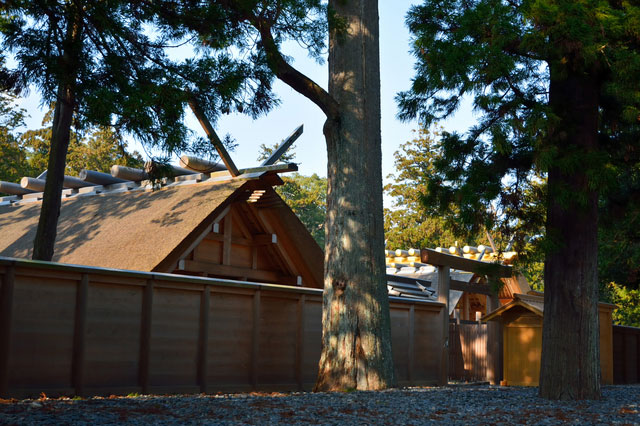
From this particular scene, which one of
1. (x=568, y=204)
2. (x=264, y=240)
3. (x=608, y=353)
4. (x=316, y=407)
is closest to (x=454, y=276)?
(x=608, y=353)

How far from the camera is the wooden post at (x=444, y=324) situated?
1563 centimetres

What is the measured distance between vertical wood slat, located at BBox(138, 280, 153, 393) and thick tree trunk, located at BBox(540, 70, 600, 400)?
5.66m

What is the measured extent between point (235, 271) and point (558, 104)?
8.24m

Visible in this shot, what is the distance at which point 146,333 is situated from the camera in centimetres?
951

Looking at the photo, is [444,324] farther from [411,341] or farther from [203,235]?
[203,235]

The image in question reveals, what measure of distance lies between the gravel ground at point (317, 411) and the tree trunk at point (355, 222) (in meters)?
0.75

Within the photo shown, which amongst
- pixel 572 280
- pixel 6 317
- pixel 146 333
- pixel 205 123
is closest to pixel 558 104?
pixel 572 280

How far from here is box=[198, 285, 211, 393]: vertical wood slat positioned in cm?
1025

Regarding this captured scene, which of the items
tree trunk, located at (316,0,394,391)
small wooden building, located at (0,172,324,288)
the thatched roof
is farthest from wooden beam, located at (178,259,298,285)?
tree trunk, located at (316,0,394,391)

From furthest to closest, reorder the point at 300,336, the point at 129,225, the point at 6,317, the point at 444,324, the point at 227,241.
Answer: the point at 444,324 → the point at 227,241 → the point at 129,225 → the point at 300,336 → the point at 6,317

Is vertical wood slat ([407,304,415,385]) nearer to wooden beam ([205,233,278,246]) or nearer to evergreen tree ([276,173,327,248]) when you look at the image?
wooden beam ([205,233,278,246])

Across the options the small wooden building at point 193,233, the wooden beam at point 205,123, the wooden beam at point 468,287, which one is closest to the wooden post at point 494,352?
the wooden beam at point 468,287

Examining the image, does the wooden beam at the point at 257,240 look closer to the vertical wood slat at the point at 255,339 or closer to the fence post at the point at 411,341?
the fence post at the point at 411,341

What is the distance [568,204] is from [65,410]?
6975 millimetres
